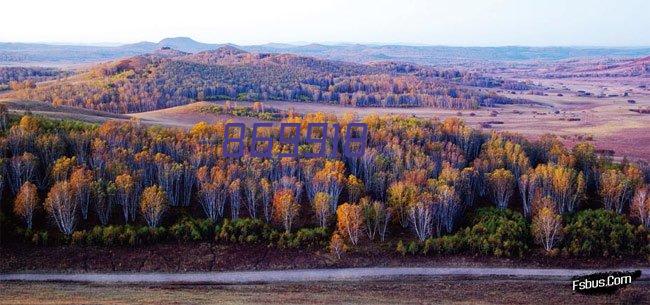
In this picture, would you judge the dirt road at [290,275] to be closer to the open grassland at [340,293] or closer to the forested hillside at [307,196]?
the open grassland at [340,293]

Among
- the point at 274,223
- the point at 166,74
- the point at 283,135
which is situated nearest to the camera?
the point at 274,223

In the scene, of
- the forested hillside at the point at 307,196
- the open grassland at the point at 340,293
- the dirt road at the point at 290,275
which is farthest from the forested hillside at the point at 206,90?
the open grassland at the point at 340,293

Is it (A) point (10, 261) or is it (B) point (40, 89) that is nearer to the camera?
(A) point (10, 261)

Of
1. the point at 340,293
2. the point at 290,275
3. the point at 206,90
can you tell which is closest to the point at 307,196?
the point at 290,275

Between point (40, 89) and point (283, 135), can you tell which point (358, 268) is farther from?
point (40, 89)

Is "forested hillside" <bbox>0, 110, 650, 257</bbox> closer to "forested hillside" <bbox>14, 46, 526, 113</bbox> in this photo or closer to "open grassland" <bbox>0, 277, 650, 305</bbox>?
"open grassland" <bbox>0, 277, 650, 305</bbox>

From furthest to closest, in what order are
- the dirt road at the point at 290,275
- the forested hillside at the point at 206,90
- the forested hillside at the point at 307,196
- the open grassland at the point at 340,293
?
the forested hillside at the point at 206,90, the forested hillside at the point at 307,196, the dirt road at the point at 290,275, the open grassland at the point at 340,293

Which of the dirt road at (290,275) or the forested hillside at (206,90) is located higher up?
the forested hillside at (206,90)

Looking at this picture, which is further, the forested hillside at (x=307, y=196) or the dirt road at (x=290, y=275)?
the forested hillside at (x=307, y=196)

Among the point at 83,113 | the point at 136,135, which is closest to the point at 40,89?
the point at 83,113
